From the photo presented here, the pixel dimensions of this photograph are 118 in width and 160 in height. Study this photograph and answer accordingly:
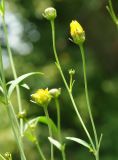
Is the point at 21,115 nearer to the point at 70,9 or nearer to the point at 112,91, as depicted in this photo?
the point at 112,91

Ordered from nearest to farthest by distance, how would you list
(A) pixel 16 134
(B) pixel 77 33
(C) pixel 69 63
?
1. (A) pixel 16 134
2. (B) pixel 77 33
3. (C) pixel 69 63

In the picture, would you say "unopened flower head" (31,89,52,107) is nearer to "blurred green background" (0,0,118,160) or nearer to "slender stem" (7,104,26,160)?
"slender stem" (7,104,26,160)

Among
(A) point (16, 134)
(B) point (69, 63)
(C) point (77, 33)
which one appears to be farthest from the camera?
(B) point (69, 63)

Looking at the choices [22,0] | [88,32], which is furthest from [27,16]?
[88,32]

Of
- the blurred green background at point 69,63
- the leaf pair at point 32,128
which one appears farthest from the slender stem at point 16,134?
the blurred green background at point 69,63

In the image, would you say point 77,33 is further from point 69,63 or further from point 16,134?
point 69,63

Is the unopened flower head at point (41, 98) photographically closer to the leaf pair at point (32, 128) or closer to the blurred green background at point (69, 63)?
the leaf pair at point (32, 128)

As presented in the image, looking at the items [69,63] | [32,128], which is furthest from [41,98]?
[69,63]
